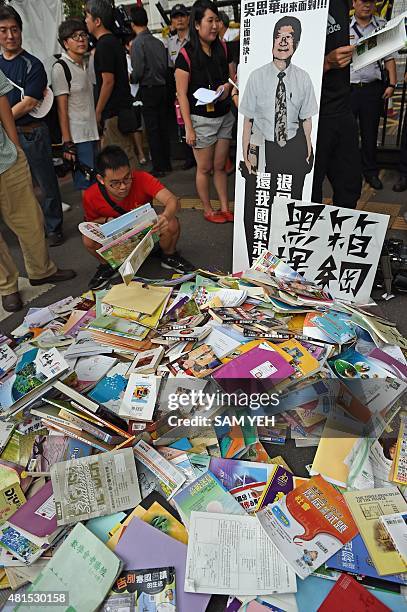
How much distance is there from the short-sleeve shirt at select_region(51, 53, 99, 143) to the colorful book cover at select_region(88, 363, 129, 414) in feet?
9.17

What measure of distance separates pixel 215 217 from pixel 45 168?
60.3 inches

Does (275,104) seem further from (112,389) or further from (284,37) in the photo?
(112,389)

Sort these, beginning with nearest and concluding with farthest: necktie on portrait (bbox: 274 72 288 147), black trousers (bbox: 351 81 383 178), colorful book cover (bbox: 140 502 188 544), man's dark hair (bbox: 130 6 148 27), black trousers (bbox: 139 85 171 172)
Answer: colorful book cover (bbox: 140 502 188 544) < necktie on portrait (bbox: 274 72 288 147) < black trousers (bbox: 351 81 383 178) < man's dark hair (bbox: 130 6 148 27) < black trousers (bbox: 139 85 171 172)

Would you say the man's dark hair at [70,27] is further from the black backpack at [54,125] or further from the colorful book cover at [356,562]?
the colorful book cover at [356,562]

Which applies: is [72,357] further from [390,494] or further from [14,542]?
[390,494]

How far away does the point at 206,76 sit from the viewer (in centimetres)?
357

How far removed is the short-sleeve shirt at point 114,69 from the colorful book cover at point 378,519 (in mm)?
4269

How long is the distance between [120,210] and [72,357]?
1215 mm

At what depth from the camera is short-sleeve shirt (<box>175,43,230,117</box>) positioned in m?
3.51

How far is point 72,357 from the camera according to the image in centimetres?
231

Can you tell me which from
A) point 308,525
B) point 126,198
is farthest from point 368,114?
point 308,525

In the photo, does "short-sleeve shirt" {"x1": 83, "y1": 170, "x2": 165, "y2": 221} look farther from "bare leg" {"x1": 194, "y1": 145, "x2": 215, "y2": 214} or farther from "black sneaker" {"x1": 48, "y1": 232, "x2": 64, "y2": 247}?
"black sneaker" {"x1": 48, "y1": 232, "x2": 64, "y2": 247}

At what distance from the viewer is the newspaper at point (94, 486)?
5.59 feet

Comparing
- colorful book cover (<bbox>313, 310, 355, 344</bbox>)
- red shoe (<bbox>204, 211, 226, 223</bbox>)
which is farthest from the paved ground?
colorful book cover (<bbox>313, 310, 355, 344</bbox>)
